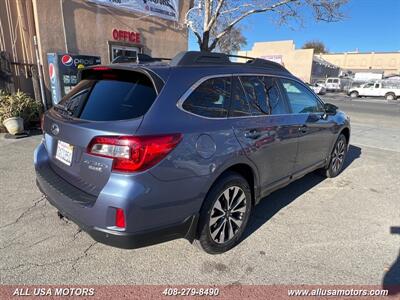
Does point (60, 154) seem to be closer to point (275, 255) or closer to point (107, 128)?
point (107, 128)

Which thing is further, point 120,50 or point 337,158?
point 120,50

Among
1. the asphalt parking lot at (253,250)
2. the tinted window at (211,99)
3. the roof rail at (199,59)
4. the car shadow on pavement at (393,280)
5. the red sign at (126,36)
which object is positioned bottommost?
the car shadow on pavement at (393,280)

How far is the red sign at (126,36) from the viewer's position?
10.4 metres

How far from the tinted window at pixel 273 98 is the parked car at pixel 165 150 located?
22 millimetres

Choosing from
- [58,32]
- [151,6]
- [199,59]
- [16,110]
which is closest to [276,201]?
[199,59]

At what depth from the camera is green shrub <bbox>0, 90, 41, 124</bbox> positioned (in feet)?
23.7

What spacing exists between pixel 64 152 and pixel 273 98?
2.27m

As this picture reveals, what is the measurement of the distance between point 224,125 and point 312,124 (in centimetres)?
193

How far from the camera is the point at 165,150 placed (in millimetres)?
2141

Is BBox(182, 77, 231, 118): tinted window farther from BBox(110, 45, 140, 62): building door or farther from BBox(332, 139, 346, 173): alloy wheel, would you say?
BBox(110, 45, 140, 62): building door

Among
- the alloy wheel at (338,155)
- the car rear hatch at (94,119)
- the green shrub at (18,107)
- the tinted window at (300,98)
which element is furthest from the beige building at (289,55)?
the car rear hatch at (94,119)

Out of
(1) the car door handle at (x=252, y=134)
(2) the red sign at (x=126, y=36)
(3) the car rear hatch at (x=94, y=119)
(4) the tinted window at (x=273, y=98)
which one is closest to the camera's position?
(3) the car rear hatch at (x=94, y=119)

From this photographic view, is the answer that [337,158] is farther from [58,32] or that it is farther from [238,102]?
[58,32]

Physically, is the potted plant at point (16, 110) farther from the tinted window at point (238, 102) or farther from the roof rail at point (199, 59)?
the tinted window at point (238, 102)
